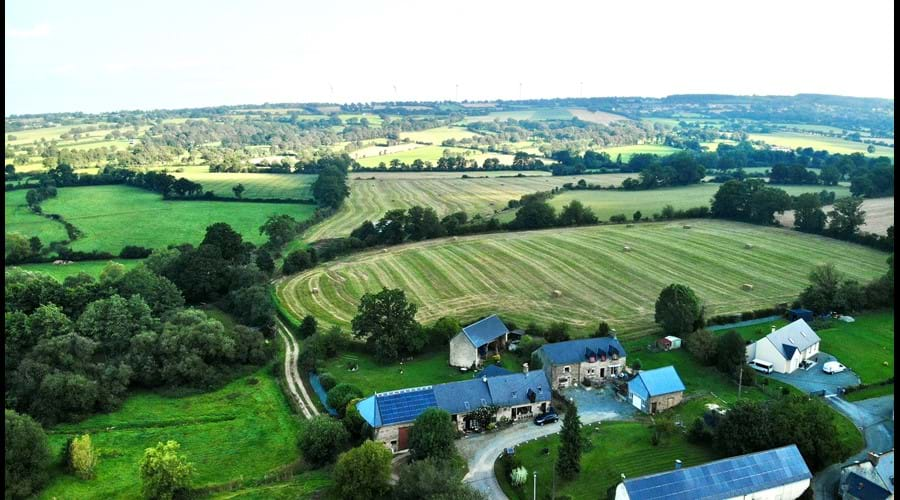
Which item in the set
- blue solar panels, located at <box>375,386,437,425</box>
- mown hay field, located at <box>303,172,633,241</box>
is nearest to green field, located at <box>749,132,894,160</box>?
mown hay field, located at <box>303,172,633,241</box>

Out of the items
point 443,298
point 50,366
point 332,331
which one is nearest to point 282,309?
point 332,331

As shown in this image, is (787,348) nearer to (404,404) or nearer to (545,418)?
(545,418)

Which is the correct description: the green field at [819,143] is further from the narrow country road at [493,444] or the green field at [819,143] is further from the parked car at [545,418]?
the narrow country road at [493,444]

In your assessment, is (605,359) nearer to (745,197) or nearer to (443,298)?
(443,298)

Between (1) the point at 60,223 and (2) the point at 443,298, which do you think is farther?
(1) the point at 60,223

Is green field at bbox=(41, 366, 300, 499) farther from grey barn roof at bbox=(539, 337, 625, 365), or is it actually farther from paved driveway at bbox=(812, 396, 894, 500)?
paved driveway at bbox=(812, 396, 894, 500)
